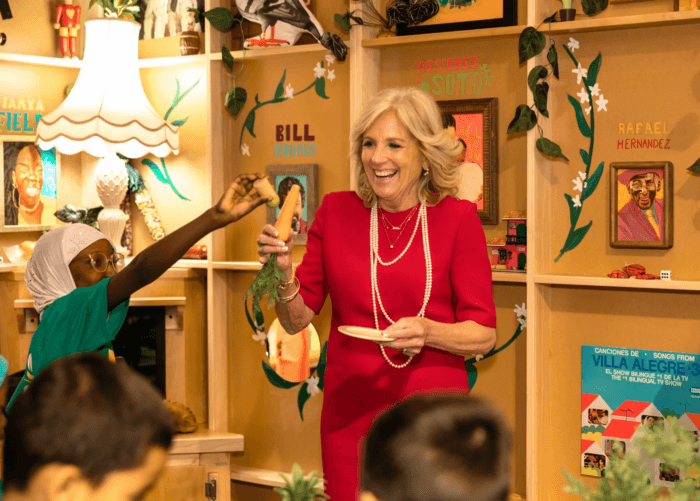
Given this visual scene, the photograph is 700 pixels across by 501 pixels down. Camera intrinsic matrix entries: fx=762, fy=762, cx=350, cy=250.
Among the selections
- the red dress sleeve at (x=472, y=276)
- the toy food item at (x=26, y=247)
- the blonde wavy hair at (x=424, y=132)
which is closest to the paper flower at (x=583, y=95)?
the blonde wavy hair at (x=424, y=132)

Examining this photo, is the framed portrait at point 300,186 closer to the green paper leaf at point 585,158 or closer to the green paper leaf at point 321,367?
the green paper leaf at point 321,367

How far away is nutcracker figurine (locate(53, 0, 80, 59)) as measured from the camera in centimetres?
359

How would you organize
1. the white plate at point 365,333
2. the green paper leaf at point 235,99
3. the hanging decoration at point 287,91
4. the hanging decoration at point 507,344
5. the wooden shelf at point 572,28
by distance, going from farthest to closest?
1. the green paper leaf at point 235,99
2. the hanging decoration at point 287,91
3. the hanging decoration at point 507,344
4. the wooden shelf at point 572,28
5. the white plate at point 365,333

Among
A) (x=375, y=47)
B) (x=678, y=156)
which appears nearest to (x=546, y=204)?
(x=678, y=156)

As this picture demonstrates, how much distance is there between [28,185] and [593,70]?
2525 millimetres

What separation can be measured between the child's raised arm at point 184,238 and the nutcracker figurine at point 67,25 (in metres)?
2.09

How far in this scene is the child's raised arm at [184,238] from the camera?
1.83m

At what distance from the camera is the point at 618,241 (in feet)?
9.09

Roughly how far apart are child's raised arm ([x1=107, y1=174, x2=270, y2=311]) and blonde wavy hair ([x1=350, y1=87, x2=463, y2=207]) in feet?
1.21

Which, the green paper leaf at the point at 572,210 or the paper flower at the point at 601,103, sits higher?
the paper flower at the point at 601,103

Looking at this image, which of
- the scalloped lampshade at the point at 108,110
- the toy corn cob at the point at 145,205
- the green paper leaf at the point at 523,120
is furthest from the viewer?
the toy corn cob at the point at 145,205

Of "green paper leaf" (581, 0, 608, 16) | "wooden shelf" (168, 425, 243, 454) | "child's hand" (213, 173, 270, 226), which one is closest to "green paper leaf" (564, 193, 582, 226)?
"green paper leaf" (581, 0, 608, 16)

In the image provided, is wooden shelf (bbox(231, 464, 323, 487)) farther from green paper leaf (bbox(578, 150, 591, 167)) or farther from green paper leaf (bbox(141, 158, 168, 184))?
green paper leaf (bbox(578, 150, 591, 167))

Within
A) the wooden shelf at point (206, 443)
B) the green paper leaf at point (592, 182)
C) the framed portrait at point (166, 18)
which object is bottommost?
the wooden shelf at point (206, 443)
